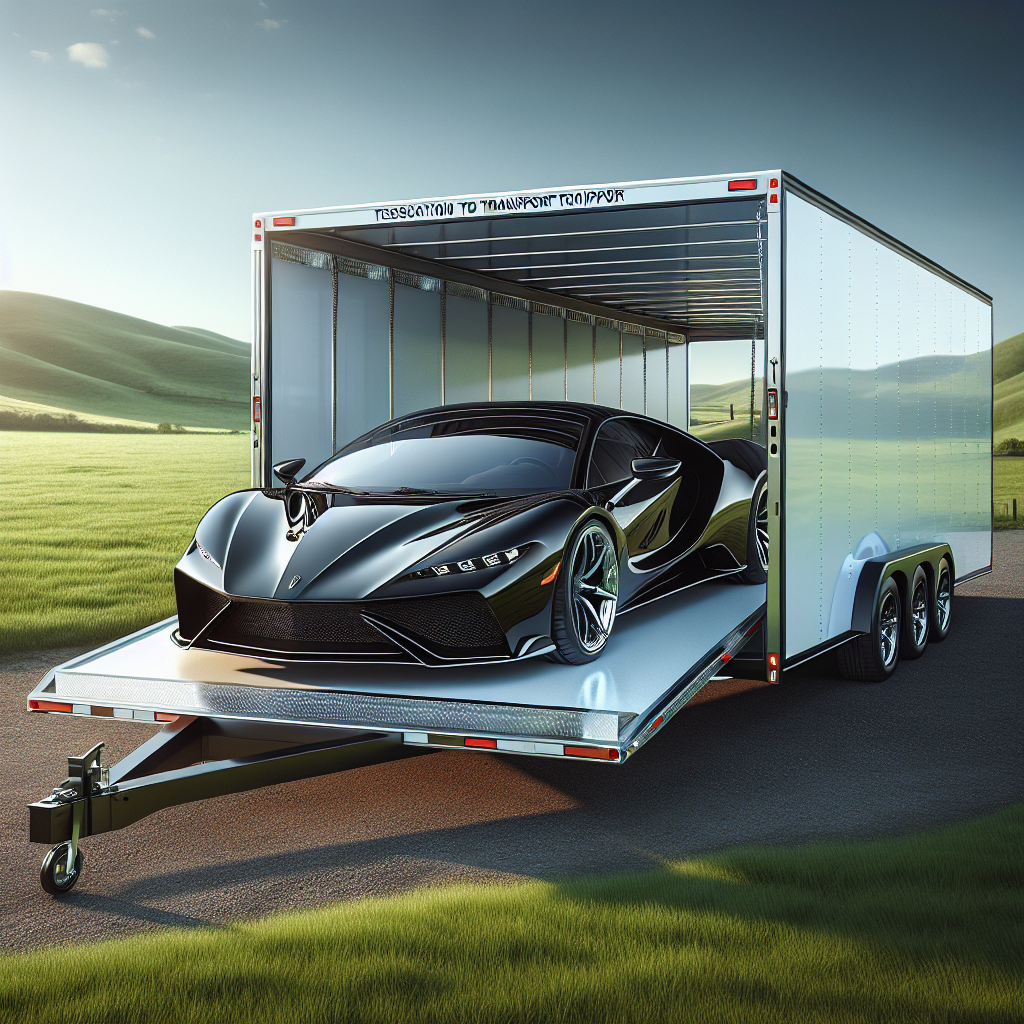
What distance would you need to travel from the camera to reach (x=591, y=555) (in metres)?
5.42

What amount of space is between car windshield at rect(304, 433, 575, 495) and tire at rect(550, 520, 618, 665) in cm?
Result: 54

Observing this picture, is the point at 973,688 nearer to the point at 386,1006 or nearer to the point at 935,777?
the point at 935,777

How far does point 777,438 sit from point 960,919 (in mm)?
2754

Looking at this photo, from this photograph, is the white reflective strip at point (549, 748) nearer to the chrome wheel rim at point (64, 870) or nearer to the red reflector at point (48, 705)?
the chrome wheel rim at point (64, 870)

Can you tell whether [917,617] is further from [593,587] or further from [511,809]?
[511,809]

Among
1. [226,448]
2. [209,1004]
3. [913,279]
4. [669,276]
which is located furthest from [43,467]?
[209,1004]

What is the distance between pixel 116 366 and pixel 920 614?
68904mm

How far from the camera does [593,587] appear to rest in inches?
211

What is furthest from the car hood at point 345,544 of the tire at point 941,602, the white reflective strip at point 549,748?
the tire at point 941,602

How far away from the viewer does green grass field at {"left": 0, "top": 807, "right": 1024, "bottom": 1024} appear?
129 inches

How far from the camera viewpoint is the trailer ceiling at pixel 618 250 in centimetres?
782

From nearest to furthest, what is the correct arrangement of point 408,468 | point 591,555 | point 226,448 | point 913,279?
point 591,555 < point 408,468 < point 913,279 < point 226,448

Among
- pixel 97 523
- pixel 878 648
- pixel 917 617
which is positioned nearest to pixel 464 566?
pixel 878 648

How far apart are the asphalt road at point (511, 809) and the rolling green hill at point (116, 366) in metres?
51.1
